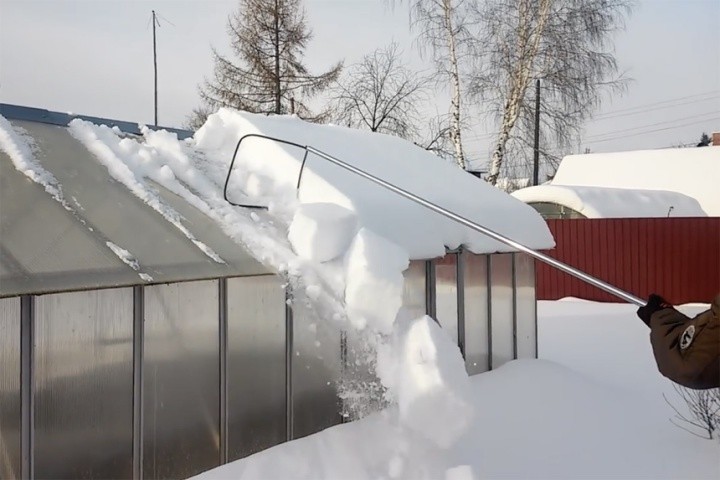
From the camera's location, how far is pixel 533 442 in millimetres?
5207

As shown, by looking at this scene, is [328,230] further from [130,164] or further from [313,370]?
[130,164]

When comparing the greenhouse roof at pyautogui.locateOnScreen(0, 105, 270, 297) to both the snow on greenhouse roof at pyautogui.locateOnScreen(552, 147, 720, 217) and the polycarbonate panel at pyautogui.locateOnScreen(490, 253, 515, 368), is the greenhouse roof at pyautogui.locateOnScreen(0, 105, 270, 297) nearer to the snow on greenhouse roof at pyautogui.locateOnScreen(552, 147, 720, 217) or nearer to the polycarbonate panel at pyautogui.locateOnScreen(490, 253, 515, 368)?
the polycarbonate panel at pyautogui.locateOnScreen(490, 253, 515, 368)

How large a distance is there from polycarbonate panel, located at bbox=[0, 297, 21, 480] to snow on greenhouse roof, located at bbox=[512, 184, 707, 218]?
1389 centimetres

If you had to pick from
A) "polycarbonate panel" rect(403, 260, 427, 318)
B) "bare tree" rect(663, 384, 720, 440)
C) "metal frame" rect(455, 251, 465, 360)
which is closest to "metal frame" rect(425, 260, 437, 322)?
"polycarbonate panel" rect(403, 260, 427, 318)

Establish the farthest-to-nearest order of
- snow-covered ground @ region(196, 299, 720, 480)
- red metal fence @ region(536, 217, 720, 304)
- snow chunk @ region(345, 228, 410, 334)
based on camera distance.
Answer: red metal fence @ region(536, 217, 720, 304), snow chunk @ region(345, 228, 410, 334), snow-covered ground @ region(196, 299, 720, 480)

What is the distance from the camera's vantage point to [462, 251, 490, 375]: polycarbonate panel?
6.70 meters

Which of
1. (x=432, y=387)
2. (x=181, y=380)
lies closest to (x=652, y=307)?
(x=432, y=387)

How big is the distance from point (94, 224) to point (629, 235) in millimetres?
11732

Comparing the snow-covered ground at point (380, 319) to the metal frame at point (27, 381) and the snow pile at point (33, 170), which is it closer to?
the snow pile at point (33, 170)

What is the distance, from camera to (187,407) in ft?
13.8

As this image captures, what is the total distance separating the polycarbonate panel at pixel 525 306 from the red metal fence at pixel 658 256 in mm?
5639

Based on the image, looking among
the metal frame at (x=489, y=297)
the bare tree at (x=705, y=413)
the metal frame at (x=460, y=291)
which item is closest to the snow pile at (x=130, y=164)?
the metal frame at (x=460, y=291)

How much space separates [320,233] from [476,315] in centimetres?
258

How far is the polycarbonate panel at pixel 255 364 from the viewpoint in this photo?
4.47 meters
